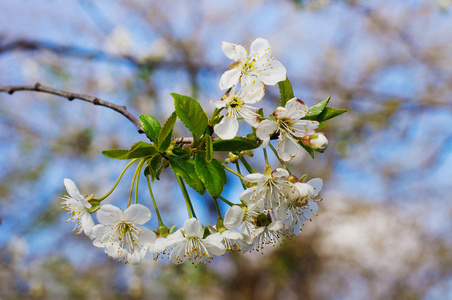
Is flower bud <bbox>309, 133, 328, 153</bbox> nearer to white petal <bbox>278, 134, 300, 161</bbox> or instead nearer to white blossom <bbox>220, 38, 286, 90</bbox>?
white petal <bbox>278, 134, 300, 161</bbox>

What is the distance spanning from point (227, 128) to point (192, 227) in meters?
0.26

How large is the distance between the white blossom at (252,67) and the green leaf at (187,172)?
7.3 inches

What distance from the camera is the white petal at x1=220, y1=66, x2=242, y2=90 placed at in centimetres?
85

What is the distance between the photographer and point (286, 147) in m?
0.86

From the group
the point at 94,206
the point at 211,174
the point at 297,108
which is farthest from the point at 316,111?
the point at 94,206

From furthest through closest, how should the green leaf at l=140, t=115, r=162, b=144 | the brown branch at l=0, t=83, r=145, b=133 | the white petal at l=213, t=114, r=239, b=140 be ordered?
the brown branch at l=0, t=83, r=145, b=133
the green leaf at l=140, t=115, r=162, b=144
the white petal at l=213, t=114, r=239, b=140

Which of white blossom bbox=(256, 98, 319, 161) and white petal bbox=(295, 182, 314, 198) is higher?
white blossom bbox=(256, 98, 319, 161)

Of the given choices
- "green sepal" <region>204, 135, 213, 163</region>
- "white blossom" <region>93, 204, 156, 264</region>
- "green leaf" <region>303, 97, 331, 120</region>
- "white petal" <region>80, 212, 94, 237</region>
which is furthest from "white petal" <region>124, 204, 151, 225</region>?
"green leaf" <region>303, 97, 331, 120</region>

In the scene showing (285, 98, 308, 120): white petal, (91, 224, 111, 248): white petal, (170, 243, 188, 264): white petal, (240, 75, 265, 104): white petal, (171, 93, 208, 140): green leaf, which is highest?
(240, 75, 265, 104): white petal

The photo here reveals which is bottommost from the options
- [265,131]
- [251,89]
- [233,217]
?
[233,217]

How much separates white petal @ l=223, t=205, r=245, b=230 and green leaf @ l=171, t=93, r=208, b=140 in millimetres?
206

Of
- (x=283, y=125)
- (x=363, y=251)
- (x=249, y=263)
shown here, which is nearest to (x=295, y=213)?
(x=283, y=125)

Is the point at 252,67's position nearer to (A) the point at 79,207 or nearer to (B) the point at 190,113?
(B) the point at 190,113

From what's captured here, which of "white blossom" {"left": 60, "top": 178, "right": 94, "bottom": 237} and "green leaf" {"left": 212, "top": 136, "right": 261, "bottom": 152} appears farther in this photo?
"white blossom" {"left": 60, "top": 178, "right": 94, "bottom": 237}
